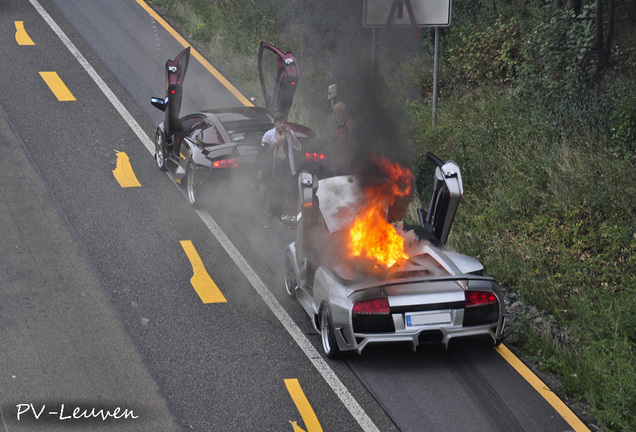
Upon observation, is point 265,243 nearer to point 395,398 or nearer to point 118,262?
point 118,262

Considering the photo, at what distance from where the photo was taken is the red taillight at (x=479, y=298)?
768cm

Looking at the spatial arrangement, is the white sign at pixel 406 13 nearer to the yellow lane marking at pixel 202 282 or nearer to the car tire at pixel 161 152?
the car tire at pixel 161 152

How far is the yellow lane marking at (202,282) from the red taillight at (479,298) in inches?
128

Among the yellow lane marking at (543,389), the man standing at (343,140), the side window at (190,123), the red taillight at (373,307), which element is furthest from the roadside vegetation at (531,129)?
the side window at (190,123)

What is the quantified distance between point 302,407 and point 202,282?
10.5 ft

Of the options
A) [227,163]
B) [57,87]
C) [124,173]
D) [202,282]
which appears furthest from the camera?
[57,87]

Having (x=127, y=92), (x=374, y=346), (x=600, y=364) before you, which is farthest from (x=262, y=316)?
(x=127, y=92)

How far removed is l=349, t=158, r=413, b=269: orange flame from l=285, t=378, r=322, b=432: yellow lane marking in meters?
1.51

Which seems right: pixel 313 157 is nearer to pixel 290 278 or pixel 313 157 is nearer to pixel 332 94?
pixel 332 94

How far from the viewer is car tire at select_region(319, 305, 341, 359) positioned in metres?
7.92

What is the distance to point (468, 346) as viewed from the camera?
8.35 metres

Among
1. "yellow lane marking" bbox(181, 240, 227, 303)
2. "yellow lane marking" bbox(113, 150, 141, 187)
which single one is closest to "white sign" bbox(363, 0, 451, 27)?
"yellow lane marking" bbox(113, 150, 141, 187)

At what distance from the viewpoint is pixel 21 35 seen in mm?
21156

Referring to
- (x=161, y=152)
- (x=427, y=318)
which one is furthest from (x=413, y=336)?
(x=161, y=152)
